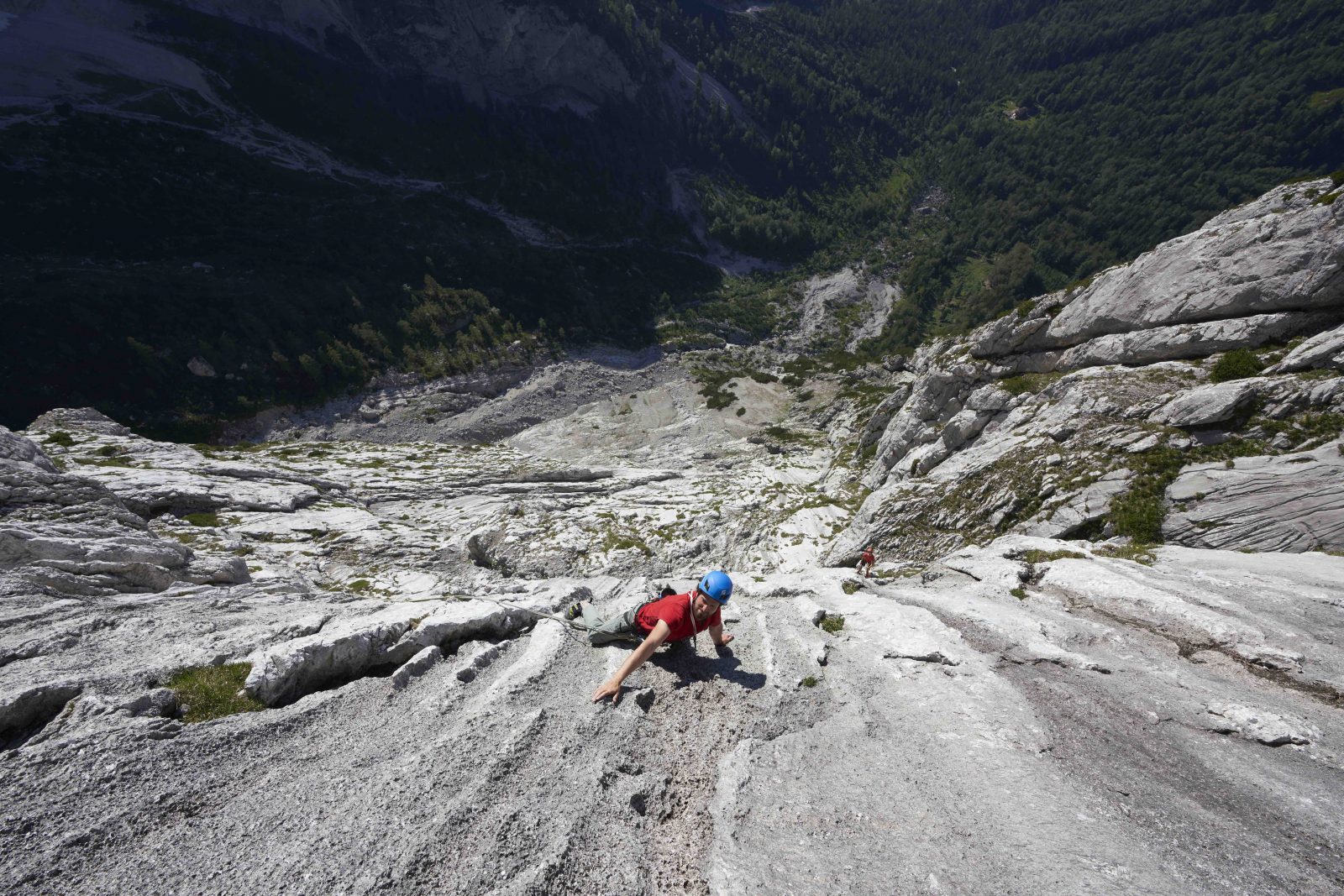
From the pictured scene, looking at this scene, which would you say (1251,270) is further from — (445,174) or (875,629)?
(445,174)

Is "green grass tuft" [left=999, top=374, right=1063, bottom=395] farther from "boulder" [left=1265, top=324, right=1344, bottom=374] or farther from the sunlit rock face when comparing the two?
"boulder" [left=1265, top=324, right=1344, bottom=374]

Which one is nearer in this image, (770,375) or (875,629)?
(875,629)

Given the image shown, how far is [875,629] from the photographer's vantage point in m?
9.23

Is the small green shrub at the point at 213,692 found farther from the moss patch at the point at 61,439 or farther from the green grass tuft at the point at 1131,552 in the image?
the moss patch at the point at 61,439

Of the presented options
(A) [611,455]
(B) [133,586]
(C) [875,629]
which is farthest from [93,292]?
(C) [875,629]

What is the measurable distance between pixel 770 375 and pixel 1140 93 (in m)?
176

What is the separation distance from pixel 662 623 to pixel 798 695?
2.45 meters

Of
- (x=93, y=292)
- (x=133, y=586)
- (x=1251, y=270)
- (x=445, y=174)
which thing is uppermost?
(x=445, y=174)

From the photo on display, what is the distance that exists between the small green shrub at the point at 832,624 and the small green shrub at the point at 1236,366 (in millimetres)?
16990

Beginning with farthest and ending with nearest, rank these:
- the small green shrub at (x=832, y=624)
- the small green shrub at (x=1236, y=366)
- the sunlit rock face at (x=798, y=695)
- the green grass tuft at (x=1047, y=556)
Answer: the small green shrub at (x=1236, y=366) < the green grass tuft at (x=1047, y=556) < the small green shrub at (x=832, y=624) < the sunlit rock face at (x=798, y=695)

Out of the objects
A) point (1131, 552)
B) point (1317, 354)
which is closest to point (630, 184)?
point (1317, 354)

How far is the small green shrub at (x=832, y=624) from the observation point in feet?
31.1

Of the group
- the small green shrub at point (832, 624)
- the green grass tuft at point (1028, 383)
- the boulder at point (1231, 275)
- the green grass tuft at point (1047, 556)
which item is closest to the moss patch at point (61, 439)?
the small green shrub at point (832, 624)

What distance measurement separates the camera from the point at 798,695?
7.07 m
